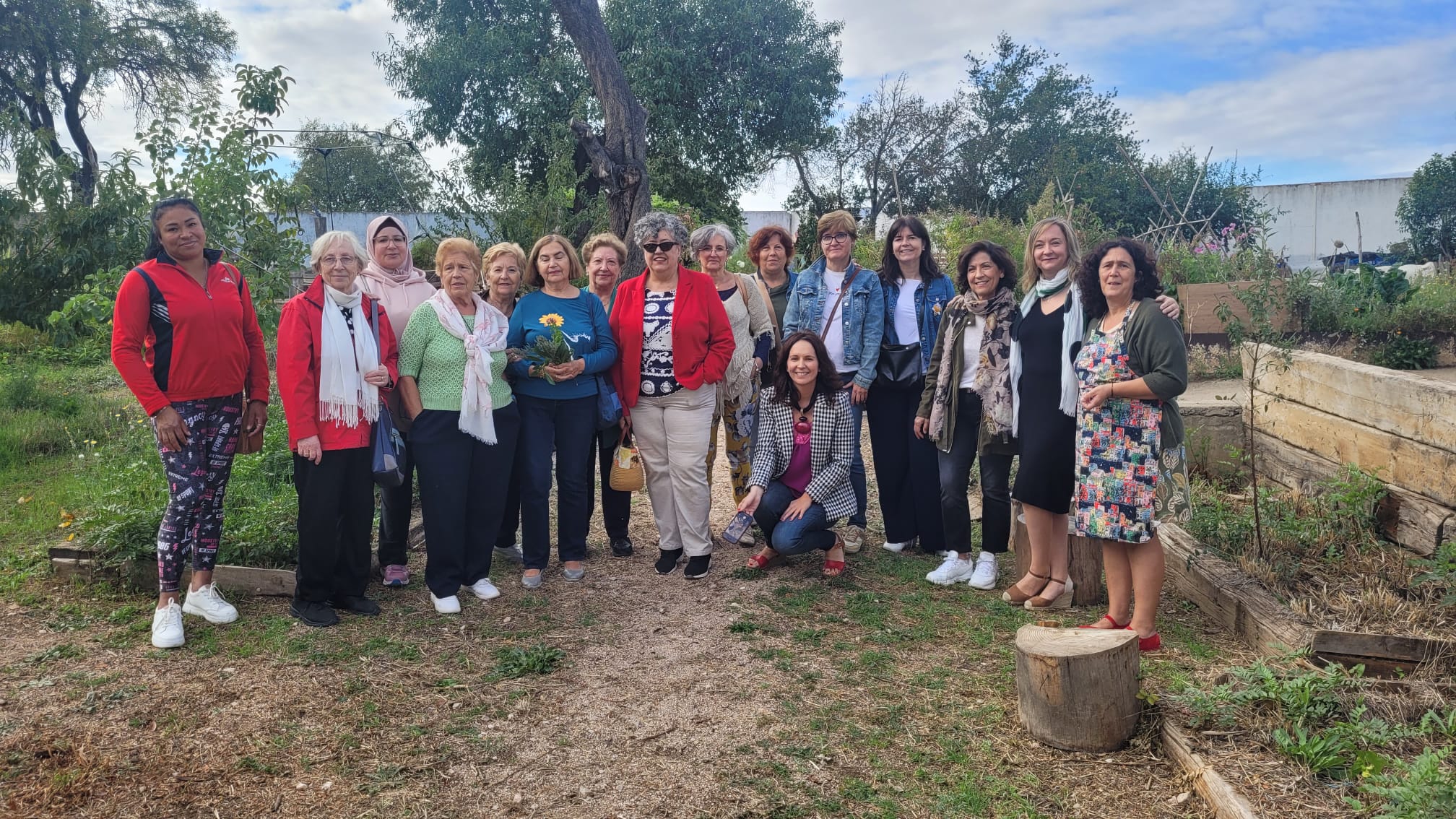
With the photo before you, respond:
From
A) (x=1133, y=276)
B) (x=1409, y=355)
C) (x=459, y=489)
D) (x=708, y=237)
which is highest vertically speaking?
(x=708, y=237)

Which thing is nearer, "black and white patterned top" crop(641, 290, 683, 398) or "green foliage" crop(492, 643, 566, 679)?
"green foliage" crop(492, 643, 566, 679)

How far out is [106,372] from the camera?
11914 millimetres

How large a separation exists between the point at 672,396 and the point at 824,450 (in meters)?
0.86

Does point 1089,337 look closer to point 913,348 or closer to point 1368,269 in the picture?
point 913,348

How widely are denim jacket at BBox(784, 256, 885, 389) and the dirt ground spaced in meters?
1.24

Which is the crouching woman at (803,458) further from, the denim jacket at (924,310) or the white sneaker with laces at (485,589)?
the white sneaker with laces at (485,589)

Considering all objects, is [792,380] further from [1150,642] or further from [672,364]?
[1150,642]

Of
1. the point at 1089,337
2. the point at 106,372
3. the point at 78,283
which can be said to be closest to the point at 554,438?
the point at 1089,337

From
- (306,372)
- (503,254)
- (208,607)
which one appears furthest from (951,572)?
(208,607)

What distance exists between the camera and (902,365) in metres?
5.32

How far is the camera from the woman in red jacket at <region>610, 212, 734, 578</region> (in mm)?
4988

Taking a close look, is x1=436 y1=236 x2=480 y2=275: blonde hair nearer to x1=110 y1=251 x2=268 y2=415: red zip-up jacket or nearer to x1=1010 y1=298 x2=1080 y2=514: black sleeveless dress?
x1=110 y1=251 x2=268 y2=415: red zip-up jacket

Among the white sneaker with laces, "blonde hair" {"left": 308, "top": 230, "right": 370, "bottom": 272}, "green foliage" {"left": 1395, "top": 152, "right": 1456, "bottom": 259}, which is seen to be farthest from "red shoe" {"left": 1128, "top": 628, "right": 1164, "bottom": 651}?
"green foliage" {"left": 1395, "top": 152, "right": 1456, "bottom": 259}

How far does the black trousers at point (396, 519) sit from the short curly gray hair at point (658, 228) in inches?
62.1
